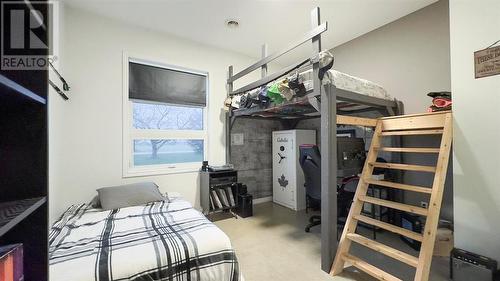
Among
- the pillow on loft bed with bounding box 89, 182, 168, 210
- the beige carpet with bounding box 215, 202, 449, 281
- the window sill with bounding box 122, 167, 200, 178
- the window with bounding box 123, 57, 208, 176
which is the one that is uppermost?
the window with bounding box 123, 57, 208, 176

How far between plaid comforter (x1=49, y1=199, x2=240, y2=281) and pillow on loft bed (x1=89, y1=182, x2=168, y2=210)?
0.35 metres

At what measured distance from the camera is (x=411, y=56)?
281 cm

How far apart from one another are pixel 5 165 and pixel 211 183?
2.62 metres

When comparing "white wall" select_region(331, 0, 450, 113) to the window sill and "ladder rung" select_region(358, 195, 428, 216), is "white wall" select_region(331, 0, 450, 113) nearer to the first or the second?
"ladder rung" select_region(358, 195, 428, 216)

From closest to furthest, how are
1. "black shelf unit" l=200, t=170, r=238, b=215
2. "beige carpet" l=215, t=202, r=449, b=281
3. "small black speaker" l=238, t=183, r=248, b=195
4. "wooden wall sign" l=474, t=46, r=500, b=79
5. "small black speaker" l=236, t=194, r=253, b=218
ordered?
"wooden wall sign" l=474, t=46, r=500, b=79 → "beige carpet" l=215, t=202, r=449, b=281 → "black shelf unit" l=200, t=170, r=238, b=215 → "small black speaker" l=236, t=194, r=253, b=218 → "small black speaker" l=238, t=183, r=248, b=195

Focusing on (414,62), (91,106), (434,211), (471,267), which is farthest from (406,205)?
(91,106)

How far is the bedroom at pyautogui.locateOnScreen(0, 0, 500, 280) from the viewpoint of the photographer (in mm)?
1791

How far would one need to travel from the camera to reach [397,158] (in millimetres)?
2969

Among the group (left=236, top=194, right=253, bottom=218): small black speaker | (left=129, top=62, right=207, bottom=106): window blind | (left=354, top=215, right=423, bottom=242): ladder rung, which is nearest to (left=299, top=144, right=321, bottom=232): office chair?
(left=354, top=215, right=423, bottom=242): ladder rung

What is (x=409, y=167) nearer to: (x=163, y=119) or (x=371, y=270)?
(x=371, y=270)

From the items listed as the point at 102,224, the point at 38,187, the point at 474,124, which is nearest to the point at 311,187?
the point at 474,124

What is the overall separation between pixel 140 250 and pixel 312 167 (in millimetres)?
2010

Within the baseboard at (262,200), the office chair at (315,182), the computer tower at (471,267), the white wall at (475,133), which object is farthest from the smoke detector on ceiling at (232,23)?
the computer tower at (471,267)

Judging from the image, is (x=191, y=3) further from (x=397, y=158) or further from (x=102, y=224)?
(x=397, y=158)
